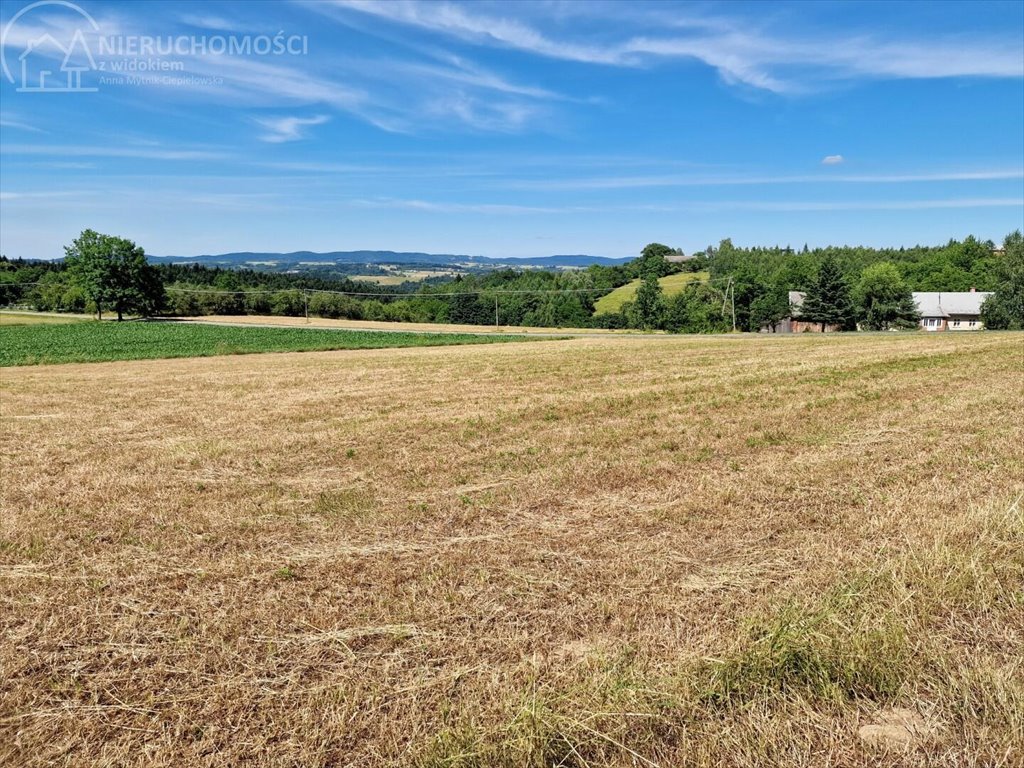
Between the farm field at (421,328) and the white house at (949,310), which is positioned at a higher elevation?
the white house at (949,310)

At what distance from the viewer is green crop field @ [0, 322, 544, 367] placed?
128ft

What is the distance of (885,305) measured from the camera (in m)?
89.4

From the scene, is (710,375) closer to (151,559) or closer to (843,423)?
(843,423)

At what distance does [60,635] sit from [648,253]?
18361 centimetres

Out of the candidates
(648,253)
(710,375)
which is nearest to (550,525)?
(710,375)

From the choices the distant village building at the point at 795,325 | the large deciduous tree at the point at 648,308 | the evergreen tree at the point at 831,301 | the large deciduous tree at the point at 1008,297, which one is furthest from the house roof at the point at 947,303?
the large deciduous tree at the point at 648,308

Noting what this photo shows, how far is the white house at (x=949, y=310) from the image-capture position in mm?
96875

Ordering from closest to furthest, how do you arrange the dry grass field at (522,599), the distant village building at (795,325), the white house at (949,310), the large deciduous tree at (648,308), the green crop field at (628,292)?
the dry grass field at (522,599) → the distant village building at (795,325) → the large deciduous tree at (648,308) → the white house at (949,310) → the green crop field at (628,292)

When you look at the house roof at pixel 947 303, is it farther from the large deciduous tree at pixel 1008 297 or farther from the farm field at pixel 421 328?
the farm field at pixel 421 328

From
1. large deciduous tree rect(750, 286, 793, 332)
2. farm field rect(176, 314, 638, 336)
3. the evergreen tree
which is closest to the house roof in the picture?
the evergreen tree

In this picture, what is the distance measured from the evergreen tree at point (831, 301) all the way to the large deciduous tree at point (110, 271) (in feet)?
282

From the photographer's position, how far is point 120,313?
77.8 meters

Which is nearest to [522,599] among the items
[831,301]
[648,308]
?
[831,301]

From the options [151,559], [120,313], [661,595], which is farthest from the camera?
[120,313]
